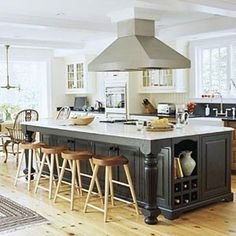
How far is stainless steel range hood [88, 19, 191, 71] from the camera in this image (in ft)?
17.7

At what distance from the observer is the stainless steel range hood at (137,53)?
5.40 meters

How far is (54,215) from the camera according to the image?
436 cm

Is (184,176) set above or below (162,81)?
below

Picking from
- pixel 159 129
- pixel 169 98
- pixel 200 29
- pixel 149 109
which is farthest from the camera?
pixel 149 109

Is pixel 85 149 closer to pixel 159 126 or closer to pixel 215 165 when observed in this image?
pixel 159 126

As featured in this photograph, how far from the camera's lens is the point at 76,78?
10.1 meters

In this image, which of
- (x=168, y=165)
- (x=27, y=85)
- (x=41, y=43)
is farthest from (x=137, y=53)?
(x=27, y=85)

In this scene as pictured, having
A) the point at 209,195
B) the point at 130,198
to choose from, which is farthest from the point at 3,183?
the point at 209,195

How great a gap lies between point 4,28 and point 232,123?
4.28 m

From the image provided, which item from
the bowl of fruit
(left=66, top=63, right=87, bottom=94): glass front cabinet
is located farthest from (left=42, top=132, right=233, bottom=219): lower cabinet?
(left=66, top=63, right=87, bottom=94): glass front cabinet

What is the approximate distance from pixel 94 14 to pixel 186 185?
295 centimetres

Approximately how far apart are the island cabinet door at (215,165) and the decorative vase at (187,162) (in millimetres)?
156

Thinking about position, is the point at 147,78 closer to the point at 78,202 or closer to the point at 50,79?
the point at 50,79

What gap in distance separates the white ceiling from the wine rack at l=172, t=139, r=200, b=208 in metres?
1.62
